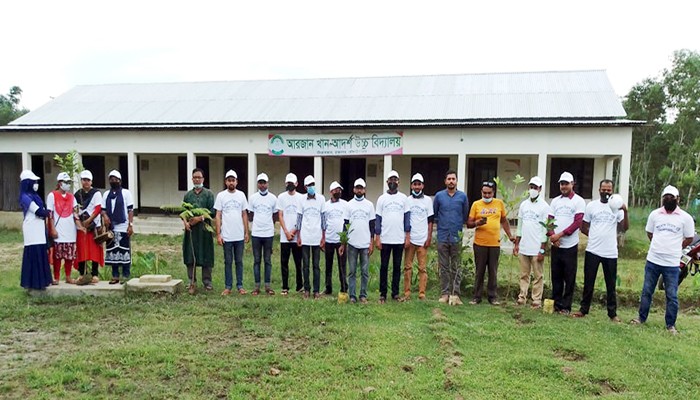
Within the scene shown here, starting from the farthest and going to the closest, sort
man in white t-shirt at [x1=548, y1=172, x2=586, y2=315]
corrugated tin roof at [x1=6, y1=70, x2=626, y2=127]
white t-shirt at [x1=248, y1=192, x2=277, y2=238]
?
corrugated tin roof at [x1=6, y1=70, x2=626, y2=127]
white t-shirt at [x1=248, y1=192, x2=277, y2=238]
man in white t-shirt at [x1=548, y1=172, x2=586, y2=315]

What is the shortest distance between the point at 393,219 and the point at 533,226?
185 cm

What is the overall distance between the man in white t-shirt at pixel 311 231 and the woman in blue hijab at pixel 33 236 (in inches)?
135

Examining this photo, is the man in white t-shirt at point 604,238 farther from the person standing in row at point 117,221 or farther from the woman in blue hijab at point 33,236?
the woman in blue hijab at point 33,236

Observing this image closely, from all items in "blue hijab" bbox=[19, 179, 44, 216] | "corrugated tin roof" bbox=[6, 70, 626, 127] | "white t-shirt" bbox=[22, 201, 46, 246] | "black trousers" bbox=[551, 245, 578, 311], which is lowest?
"black trousers" bbox=[551, 245, 578, 311]

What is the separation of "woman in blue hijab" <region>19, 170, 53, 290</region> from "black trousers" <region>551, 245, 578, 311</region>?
22.1ft

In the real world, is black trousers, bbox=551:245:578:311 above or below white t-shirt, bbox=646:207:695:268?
below

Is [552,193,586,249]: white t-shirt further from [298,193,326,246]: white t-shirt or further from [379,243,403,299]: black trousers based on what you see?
[298,193,326,246]: white t-shirt

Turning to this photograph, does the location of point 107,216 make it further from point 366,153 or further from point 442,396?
point 366,153

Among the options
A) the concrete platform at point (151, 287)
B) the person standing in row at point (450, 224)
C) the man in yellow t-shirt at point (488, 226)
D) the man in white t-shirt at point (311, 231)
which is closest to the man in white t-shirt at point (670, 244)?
the man in yellow t-shirt at point (488, 226)

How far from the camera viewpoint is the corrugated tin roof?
14164 mm

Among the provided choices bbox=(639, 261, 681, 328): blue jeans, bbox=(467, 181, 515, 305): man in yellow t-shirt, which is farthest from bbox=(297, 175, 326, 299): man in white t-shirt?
bbox=(639, 261, 681, 328): blue jeans

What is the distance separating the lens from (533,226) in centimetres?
608

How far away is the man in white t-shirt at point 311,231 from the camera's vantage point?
629 centimetres

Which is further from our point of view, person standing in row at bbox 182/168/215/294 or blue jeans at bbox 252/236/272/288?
person standing in row at bbox 182/168/215/294
